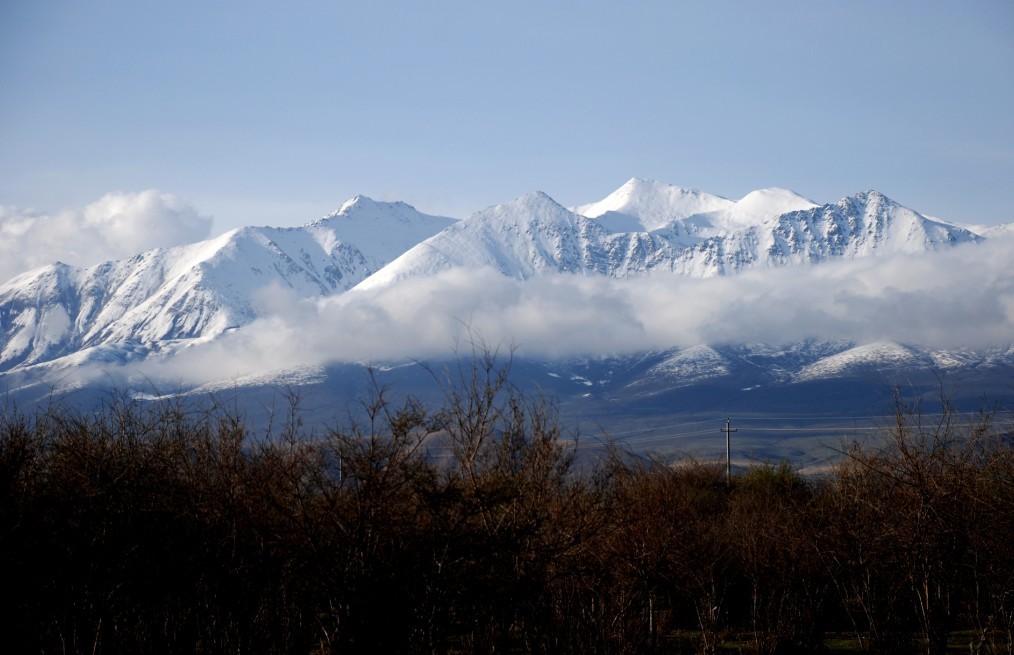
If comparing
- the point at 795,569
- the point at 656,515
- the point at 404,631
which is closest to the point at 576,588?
the point at 656,515

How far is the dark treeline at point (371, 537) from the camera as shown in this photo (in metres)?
16.7

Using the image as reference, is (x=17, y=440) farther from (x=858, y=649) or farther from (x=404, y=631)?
(x=858, y=649)

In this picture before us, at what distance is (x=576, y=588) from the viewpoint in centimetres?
2406

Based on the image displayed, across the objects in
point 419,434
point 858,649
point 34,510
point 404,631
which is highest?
point 419,434

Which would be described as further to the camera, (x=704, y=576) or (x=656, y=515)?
(x=704, y=576)

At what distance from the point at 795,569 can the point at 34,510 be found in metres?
21.4

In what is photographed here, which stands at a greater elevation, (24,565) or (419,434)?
(419,434)

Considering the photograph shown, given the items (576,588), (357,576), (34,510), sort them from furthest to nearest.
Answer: (576,588), (34,510), (357,576)

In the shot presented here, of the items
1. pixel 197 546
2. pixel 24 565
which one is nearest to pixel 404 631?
pixel 197 546

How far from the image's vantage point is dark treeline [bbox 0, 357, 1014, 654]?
16.7 metres

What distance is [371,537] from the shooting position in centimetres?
1628

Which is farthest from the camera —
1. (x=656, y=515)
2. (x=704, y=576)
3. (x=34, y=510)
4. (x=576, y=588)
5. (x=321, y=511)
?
Result: (x=704, y=576)

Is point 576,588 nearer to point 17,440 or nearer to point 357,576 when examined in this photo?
point 357,576

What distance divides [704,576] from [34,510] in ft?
62.6
